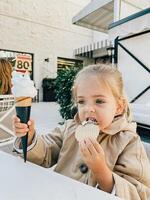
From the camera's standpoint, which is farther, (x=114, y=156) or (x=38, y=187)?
(x=114, y=156)

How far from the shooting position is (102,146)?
89 centimetres

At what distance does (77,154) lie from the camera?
38.1 inches

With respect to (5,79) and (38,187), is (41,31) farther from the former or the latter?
(38,187)

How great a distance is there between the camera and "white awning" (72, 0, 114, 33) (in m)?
6.01

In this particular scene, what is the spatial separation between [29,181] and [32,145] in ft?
1.12

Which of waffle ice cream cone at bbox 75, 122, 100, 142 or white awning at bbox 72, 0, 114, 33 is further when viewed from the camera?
white awning at bbox 72, 0, 114, 33

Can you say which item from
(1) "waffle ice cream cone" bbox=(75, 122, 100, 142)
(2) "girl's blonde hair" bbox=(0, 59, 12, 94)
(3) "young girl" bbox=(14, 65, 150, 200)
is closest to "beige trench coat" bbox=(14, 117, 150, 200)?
(3) "young girl" bbox=(14, 65, 150, 200)

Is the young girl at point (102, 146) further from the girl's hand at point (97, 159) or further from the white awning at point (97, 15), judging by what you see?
the white awning at point (97, 15)

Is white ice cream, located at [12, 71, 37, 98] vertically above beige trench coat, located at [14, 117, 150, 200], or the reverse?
white ice cream, located at [12, 71, 37, 98]

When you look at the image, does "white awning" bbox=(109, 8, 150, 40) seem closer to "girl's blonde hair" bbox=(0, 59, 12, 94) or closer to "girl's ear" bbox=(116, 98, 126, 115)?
"girl's blonde hair" bbox=(0, 59, 12, 94)

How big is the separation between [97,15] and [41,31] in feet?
17.5

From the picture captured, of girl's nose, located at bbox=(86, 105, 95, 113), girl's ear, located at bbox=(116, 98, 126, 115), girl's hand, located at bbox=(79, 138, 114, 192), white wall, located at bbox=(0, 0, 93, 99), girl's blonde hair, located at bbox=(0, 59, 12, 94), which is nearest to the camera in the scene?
girl's hand, located at bbox=(79, 138, 114, 192)

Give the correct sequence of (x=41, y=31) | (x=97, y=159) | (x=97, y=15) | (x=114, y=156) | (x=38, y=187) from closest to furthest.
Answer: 1. (x=38, y=187)
2. (x=97, y=159)
3. (x=114, y=156)
4. (x=97, y=15)
5. (x=41, y=31)

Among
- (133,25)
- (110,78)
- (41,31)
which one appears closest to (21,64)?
(110,78)
